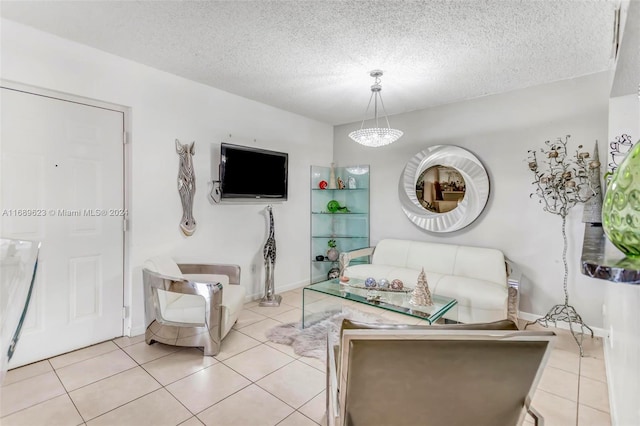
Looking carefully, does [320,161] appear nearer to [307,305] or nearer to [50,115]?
[307,305]

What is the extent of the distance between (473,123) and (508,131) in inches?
15.7

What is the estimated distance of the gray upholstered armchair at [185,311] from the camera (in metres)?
2.47

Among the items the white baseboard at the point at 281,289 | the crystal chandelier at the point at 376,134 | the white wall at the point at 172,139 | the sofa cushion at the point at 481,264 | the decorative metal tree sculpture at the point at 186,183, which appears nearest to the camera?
the white wall at the point at 172,139


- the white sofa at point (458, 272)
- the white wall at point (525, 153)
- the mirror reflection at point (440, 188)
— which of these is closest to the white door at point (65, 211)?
the white sofa at point (458, 272)

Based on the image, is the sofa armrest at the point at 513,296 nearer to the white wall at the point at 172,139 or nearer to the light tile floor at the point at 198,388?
the light tile floor at the point at 198,388

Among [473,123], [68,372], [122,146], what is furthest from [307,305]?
[473,123]

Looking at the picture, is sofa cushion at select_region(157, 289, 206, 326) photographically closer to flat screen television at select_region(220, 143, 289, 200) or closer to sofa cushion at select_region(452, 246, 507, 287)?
flat screen television at select_region(220, 143, 289, 200)

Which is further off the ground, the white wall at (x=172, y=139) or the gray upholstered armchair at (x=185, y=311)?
the white wall at (x=172, y=139)

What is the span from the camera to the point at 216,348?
2521mm

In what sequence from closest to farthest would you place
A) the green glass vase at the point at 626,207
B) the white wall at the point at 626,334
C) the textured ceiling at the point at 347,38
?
the green glass vase at the point at 626,207 → the white wall at the point at 626,334 → the textured ceiling at the point at 347,38

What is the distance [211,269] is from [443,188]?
9.57 ft

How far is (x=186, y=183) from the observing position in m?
3.15

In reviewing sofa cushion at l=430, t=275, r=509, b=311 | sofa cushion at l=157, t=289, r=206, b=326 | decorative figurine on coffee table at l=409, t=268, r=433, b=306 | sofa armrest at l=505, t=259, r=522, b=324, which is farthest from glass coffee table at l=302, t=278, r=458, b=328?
sofa cushion at l=157, t=289, r=206, b=326

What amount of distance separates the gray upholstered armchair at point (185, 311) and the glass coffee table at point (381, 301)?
804mm
